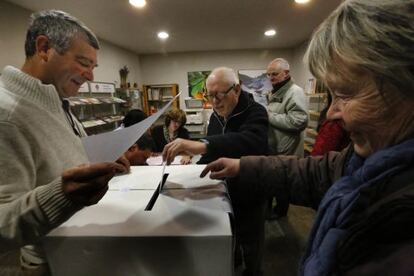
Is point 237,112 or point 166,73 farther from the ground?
point 166,73

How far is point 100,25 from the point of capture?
3.43m

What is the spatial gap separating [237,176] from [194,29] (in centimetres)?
350

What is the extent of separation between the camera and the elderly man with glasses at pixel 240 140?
3.67 ft

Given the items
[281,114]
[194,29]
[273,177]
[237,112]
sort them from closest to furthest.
Result: [273,177]
[237,112]
[281,114]
[194,29]

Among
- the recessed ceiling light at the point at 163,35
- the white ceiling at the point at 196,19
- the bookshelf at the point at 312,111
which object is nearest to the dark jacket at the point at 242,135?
the white ceiling at the point at 196,19

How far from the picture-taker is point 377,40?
40 centimetres

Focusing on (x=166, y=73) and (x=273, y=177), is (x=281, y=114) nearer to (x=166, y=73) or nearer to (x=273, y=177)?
(x=273, y=177)

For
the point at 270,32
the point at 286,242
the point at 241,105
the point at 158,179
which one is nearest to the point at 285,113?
the point at 241,105

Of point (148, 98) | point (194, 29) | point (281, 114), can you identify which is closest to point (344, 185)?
point (281, 114)

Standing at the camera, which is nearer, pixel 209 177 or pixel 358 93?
pixel 358 93

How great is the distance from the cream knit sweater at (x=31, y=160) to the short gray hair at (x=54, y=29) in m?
0.14

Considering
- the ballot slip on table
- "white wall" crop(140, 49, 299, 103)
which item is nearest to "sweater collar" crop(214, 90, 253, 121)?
the ballot slip on table

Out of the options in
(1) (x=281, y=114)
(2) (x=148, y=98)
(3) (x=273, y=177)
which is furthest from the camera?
(2) (x=148, y=98)

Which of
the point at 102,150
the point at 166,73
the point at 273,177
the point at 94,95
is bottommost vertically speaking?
the point at 273,177
